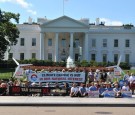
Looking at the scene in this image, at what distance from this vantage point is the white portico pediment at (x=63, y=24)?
8575 centimetres

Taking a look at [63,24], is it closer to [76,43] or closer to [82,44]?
[76,43]

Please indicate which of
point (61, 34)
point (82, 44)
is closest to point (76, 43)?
point (82, 44)

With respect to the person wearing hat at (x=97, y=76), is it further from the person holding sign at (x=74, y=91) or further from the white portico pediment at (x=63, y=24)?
the white portico pediment at (x=63, y=24)

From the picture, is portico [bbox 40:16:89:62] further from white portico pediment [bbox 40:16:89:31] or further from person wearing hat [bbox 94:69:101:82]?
person wearing hat [bbox 94:69:101:82]

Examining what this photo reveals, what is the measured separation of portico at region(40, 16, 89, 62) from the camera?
3376 inches

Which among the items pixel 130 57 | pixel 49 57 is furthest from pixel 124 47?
pixel 49 57

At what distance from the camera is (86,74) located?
1109 inches

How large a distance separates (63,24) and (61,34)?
3881mm

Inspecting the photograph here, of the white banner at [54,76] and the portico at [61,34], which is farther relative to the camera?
the portico at [61,34]

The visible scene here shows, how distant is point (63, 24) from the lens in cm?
8612

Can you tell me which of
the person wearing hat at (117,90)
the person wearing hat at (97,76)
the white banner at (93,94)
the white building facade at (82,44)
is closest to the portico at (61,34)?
the white building facade at (82,44)

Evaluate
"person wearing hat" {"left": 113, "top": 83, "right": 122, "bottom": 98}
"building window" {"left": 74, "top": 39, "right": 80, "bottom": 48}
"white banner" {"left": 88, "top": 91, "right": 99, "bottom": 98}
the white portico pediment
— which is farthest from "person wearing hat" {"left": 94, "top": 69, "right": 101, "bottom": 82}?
"building window" {"left": 74, "top": 39, "right": 80, "bottom": 48}

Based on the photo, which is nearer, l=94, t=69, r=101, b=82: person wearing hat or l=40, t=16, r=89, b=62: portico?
l=94, t=69, r=101, b=82: person wearing hat

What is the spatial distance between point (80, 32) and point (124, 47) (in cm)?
1045
